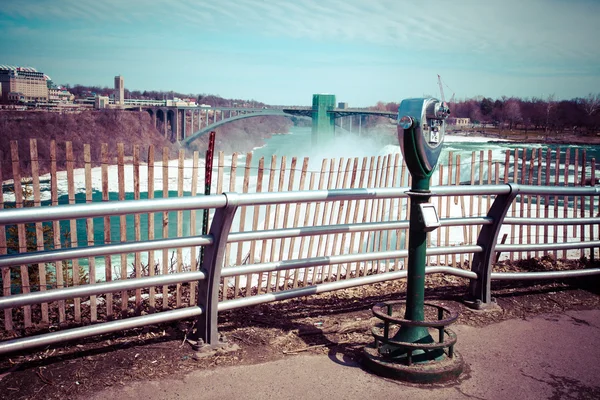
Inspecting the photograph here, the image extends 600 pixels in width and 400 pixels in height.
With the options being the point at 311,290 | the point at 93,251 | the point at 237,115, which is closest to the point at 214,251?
the point at 93,251

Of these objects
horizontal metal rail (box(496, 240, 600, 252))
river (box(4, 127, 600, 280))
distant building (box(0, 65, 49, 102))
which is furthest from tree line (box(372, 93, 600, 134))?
distant building (box(0, 65, 49, 102))

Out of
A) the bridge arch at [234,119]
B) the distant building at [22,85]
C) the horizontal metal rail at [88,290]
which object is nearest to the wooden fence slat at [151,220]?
the horizontal metal rail at [88,290]

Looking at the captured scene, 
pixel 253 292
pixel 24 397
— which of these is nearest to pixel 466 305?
pixel 253 292

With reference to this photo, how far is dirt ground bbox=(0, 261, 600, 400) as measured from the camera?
3.06 m

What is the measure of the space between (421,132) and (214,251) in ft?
4.81

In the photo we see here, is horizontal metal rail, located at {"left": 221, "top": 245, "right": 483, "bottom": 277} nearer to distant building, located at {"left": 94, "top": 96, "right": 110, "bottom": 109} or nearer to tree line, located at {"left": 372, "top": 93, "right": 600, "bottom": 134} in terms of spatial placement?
tree line, located at {"left": 372, "top": 93, "right": 600, "bottom": 134}

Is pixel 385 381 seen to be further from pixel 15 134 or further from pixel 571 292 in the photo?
pixel 15 134

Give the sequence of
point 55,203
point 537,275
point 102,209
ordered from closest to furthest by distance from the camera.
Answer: point 102,209, point 55,203, point 537,275

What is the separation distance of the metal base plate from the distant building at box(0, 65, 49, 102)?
72729 millimetres

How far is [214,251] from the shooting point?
328 centimetres

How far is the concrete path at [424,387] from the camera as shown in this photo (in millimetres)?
2980

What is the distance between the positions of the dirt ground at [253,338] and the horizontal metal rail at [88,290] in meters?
0.51

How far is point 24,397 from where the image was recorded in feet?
9.25

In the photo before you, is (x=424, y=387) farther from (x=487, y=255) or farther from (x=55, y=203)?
(x=55, y=203)
